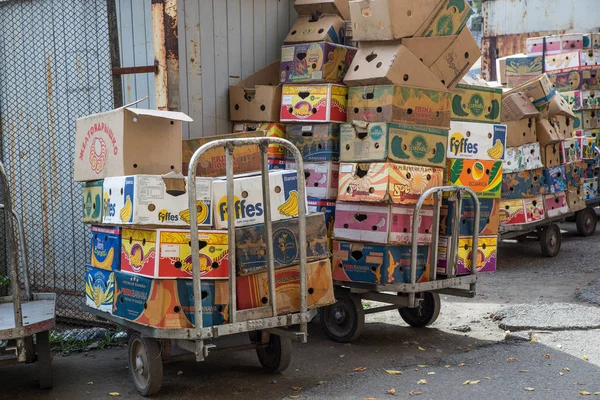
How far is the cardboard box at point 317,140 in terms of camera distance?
6395 mm

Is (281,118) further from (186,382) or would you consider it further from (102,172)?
(186,382)

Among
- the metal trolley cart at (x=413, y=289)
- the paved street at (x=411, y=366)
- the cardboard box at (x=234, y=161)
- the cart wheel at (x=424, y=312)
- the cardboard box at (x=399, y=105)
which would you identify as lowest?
the paved street at (x=411, y=366)

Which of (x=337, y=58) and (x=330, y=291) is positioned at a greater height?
(x=337, y=58)

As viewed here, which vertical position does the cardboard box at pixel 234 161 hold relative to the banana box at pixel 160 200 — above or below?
above

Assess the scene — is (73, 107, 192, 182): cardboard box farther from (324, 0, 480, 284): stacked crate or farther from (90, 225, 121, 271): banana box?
(324, 0, 480, 284): stacked crate

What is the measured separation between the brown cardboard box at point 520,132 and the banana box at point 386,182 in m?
3.68

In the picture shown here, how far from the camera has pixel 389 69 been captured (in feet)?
19.6

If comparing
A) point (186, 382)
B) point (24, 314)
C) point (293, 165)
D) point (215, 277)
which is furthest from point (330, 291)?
point (24, 314)

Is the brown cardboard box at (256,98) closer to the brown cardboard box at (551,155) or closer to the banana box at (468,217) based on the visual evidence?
the banana box at (468,217)

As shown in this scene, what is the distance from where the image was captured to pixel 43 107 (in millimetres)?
7262

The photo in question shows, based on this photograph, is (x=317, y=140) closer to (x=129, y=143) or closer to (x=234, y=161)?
(x=234, y=161)

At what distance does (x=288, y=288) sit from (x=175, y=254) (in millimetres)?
819

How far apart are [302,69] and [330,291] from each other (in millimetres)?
2315

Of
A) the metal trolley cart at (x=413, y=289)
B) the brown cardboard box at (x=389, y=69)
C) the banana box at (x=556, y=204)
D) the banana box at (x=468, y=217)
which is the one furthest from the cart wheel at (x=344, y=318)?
the banana box at (x=556, y=204)
